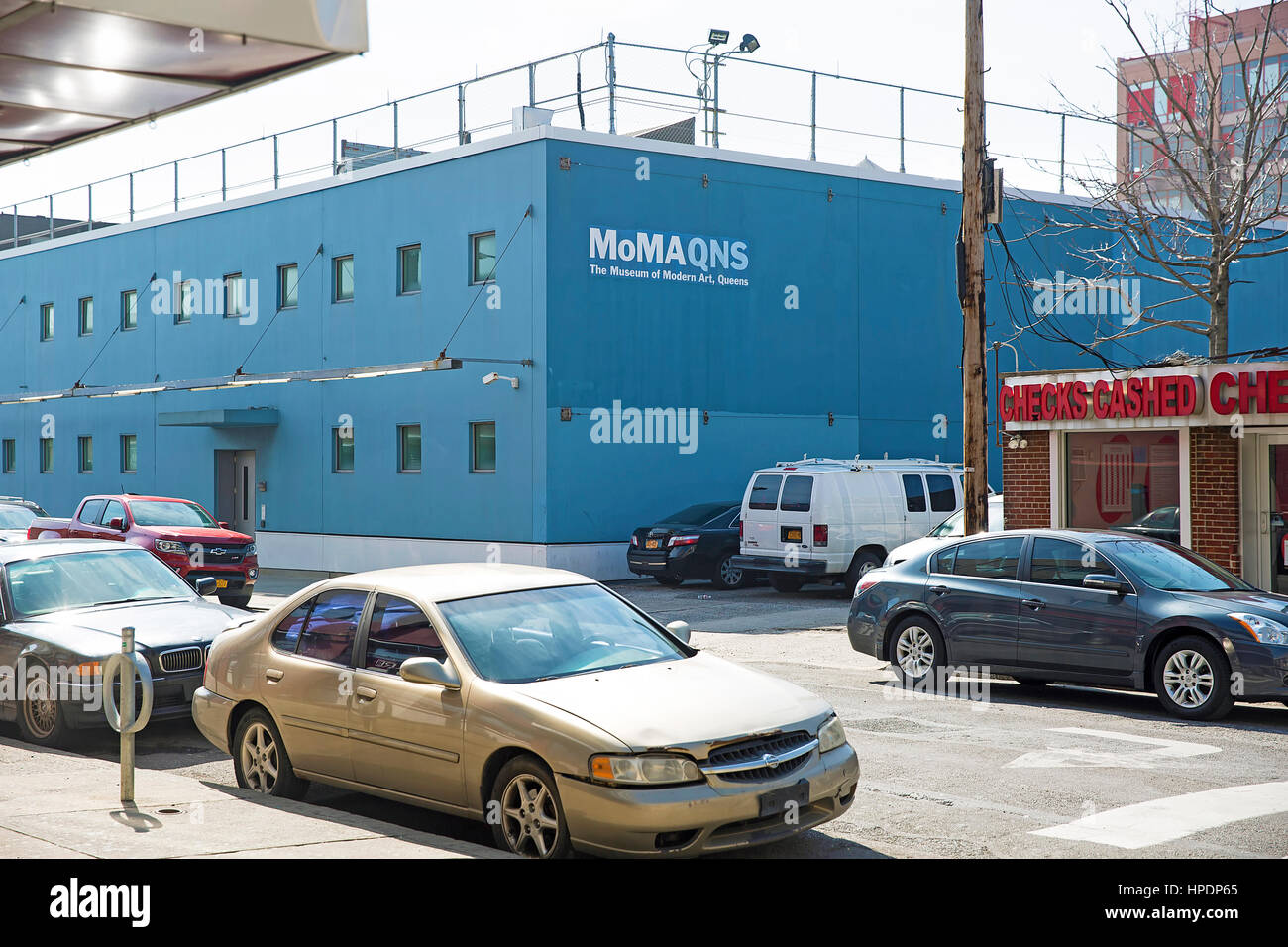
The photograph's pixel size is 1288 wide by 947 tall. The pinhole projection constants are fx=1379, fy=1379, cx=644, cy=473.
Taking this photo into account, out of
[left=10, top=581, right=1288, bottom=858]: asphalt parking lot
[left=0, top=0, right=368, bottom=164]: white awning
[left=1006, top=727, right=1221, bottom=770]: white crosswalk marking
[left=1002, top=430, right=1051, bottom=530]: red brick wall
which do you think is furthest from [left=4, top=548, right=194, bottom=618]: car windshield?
[left=1002, top=430, right=1051, bottom=530]: red brick wall

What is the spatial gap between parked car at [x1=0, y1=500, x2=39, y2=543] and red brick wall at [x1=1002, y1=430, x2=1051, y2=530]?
15.8 meters

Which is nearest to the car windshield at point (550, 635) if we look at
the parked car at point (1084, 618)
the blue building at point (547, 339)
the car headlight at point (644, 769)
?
the car headlight at point (644, 769)

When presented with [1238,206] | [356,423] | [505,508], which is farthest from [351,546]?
[1238,206]

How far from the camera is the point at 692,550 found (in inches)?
943

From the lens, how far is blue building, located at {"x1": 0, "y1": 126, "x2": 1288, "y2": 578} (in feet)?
84.5

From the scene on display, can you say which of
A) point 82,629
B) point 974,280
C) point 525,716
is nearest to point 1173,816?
point 525,716

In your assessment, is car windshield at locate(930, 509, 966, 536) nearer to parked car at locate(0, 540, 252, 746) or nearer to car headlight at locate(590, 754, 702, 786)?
parked car at locate(0, 540, 252, 746)

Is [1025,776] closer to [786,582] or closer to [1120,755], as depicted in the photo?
[1120,755]

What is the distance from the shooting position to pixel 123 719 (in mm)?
7738

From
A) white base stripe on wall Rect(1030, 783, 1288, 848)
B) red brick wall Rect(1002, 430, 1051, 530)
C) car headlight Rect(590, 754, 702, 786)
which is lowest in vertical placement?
white base stripe on wall Rect(1030, 783, 1288, 848)

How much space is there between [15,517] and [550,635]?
19.2 m

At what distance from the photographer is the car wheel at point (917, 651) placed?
1310 centimetres

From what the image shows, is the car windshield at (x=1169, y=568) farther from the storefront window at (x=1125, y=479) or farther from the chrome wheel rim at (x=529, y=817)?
the chrome wheel rim at (x=529, y=817)

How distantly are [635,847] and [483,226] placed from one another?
21.3m
